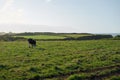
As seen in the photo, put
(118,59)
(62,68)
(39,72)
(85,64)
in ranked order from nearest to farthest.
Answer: (39,72) → (62,68) → (85,64) → (118,59)

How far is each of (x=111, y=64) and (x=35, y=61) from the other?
6905mm

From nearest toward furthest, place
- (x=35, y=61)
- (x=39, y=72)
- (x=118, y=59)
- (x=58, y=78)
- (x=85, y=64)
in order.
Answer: (x=58, y=78)
(x=39, y=72)
(x=85, y=64)
(x=35, y=61)
(x=118, y=59)

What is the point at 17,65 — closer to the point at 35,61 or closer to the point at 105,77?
the point at 35,61

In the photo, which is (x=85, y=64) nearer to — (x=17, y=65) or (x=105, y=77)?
(x=105, y=77)

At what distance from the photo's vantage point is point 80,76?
15.9 metres

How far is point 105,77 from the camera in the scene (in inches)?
644

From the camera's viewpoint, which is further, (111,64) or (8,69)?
(111,64)

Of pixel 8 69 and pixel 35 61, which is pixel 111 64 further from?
pixel 8 69

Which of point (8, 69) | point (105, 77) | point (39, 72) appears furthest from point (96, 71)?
point (8, 69)

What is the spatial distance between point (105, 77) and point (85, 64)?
12.8 feet

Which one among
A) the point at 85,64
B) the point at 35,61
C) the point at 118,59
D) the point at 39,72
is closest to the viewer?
the point at 39,72

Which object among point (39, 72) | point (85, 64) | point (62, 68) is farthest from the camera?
point (85, 64)

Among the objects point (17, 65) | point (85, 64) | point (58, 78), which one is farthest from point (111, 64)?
point (17, 65)

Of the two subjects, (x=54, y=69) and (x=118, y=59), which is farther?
(x=118, y=59)
